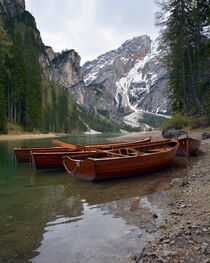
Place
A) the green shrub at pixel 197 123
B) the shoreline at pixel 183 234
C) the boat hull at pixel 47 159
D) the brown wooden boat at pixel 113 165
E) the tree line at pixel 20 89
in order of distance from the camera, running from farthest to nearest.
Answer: the tree line at pixel 20 89, the green shrub at pixel 197 123, the boat hull at pixel 47 159, the brown wooden boat at pixel 113 165, the shoreline at pixel 183 234

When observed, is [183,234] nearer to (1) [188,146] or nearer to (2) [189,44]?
(1) [188,146]

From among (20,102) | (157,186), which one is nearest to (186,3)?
(157,186)

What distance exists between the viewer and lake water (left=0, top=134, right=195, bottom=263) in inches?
144

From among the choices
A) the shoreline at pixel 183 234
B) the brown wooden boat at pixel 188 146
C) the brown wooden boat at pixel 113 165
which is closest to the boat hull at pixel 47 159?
the brown wooden boat at pixel 113 165

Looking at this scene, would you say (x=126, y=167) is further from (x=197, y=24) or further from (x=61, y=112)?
(x=61, y=112)

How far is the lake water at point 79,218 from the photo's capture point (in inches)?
144

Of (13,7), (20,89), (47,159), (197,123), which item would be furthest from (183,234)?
(13,7)

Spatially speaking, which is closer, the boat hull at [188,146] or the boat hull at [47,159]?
the boat hull at [47,159]

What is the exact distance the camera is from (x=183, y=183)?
7797mm

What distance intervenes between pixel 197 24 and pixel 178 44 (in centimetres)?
336

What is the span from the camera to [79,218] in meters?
5.34

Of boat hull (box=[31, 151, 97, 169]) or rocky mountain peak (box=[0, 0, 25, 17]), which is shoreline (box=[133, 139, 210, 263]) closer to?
boat hull (box=[31, 151, 97, 169])

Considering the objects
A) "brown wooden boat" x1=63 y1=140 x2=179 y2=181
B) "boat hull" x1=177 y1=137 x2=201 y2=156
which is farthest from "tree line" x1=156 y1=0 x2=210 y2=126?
"brown wooden boat" x1=63 y1=140 x2=179 y2=181

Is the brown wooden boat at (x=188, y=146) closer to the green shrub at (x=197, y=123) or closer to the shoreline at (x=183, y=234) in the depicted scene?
the shoreline at (x=183, y=234)
